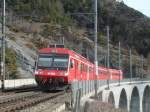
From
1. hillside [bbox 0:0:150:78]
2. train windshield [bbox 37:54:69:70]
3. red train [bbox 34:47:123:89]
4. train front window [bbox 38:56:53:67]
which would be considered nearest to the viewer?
red train [bbox 34:47:123:89]

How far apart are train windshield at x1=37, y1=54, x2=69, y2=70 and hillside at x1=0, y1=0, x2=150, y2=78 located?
→ 53847mm

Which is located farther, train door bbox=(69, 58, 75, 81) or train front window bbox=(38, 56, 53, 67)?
train front window bbox=(38, 56, 53, 67)

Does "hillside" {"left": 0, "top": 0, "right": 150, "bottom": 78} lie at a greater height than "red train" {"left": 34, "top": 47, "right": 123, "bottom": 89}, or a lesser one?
greater

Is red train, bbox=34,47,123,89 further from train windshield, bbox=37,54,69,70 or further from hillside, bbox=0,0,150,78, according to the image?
hillside, bbox=0,0,150,78

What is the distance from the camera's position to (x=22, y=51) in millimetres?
78125

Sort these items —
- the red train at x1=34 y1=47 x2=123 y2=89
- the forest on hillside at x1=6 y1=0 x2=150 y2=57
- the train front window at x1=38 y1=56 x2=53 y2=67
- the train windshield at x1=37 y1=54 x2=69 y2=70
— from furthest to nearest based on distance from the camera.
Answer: the forest on hillside at x1=6 y1=0 x2=150 y2=57, the train front window at x1=38 y1=56 x2=53 y2=67, the train windshield at x1=37 y1=54 x2=69 y2=70, the red train at x1=34 y1=47 x2=123 y2=89

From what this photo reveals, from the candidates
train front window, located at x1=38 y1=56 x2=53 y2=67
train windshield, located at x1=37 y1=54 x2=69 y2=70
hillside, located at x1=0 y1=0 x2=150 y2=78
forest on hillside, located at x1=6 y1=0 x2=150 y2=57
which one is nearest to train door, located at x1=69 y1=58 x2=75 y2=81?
train windshield, located at x1=37 y1=54 x2=69 y2=70

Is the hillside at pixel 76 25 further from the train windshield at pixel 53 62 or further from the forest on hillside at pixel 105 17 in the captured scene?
the train windshield at pixel 53 62

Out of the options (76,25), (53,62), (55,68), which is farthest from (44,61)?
(76,25)

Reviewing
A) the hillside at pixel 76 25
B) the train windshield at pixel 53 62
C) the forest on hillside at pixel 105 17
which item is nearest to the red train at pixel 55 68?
the train windshield at pixel 53 62

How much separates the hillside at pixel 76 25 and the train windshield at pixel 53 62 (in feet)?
177

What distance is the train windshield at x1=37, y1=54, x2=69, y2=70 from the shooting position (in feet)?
115

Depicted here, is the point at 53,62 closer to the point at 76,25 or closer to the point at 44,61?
the point at 44,61

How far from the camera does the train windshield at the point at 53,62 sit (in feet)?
115
